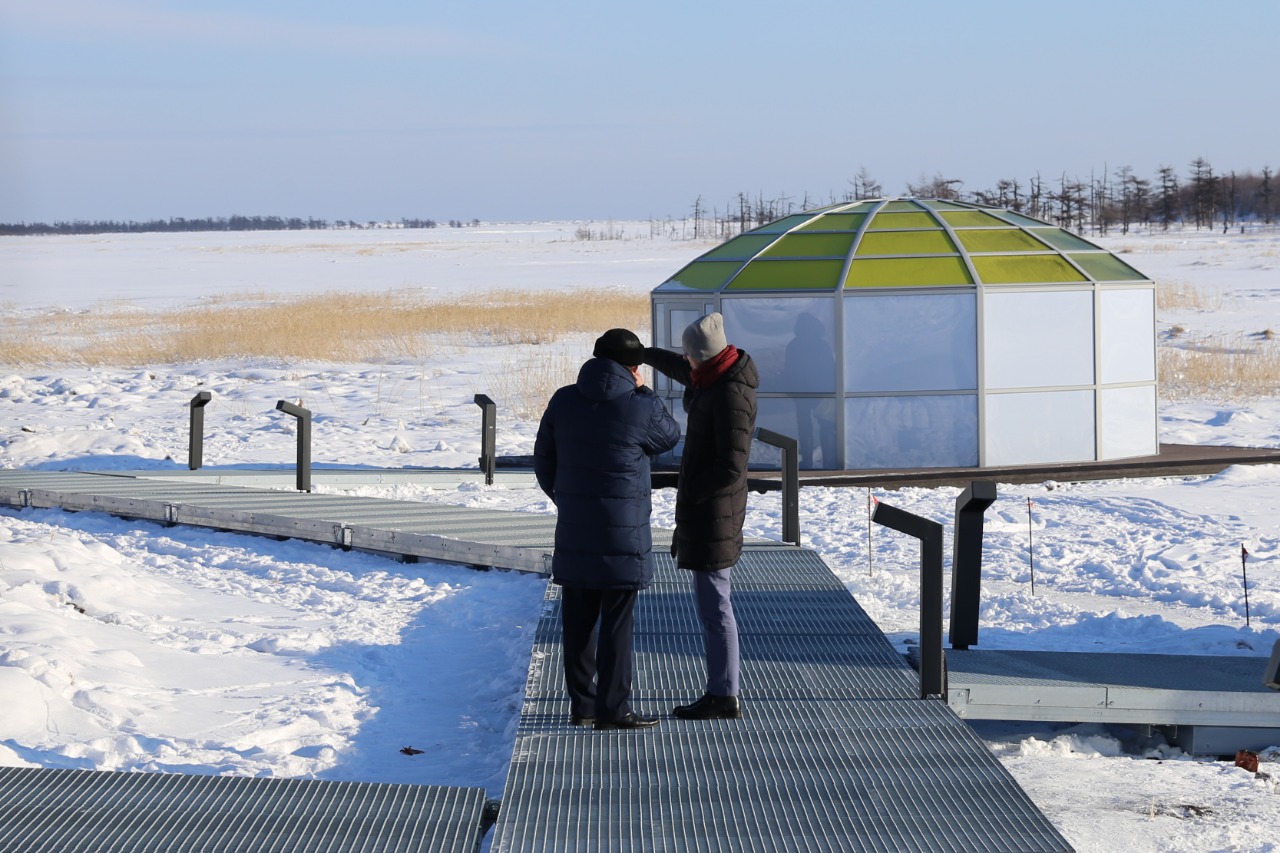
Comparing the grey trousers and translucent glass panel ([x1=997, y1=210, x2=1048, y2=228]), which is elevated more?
translucent glass panel ([x1=997, y1=210, x2=1048, y2=228])

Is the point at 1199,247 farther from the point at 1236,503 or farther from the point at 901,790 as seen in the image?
the point at 901,790

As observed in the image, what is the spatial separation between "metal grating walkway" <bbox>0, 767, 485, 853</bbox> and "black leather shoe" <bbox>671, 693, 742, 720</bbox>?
3.91 feet

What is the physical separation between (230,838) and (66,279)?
6306 cm

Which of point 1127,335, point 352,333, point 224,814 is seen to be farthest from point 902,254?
point 352,333

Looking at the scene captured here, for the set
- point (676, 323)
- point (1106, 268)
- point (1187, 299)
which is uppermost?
point (1187, 299)

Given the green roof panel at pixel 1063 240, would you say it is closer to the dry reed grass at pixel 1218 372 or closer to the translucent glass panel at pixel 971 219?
the translucent glass panel at pixel 971 219

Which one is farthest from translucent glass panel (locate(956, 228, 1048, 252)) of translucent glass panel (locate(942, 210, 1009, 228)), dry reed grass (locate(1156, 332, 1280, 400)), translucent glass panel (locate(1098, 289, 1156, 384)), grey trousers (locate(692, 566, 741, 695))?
grey trousers (locate(692, 566, 741, 695))

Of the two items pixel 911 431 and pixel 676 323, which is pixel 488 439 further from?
pixel 911 431

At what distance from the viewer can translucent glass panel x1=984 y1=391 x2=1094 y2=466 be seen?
49.0ft

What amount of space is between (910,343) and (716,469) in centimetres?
927

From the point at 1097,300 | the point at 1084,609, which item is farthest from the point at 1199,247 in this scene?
the point at 1084,609

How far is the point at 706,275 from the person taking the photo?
16.0m

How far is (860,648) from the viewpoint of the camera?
7461 mm

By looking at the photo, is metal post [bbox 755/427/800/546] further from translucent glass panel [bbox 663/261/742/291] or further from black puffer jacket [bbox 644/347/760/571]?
translucent glass panel [bbox 663/261/742/291]
